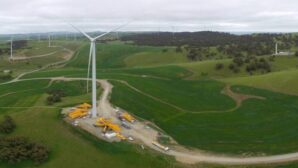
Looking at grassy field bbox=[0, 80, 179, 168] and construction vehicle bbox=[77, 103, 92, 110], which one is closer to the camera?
grassy field bbox=[0, 80, 179, 168]

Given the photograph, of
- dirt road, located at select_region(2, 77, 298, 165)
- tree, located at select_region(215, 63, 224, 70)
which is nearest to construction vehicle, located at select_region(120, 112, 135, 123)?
dirt road, located at select_region(2, 77, 298, 165)

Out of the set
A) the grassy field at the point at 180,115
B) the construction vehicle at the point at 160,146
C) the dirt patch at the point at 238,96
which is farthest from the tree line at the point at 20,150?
the dirt patch at the point at 238,96

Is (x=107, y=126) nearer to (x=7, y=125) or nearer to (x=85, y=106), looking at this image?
(x=85, y=106)

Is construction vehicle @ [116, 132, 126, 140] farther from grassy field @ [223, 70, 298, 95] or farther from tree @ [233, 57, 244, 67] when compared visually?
tree @ [233, 57, 244, 67]

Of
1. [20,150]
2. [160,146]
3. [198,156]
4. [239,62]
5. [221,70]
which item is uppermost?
[239,62]

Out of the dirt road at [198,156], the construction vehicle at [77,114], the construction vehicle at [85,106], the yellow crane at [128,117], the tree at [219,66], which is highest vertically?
the tree at [219,66]

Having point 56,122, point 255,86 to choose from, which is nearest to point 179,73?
point 255,86

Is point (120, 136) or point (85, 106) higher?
point (85, 106)

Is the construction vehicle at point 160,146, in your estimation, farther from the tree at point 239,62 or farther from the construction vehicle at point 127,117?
the tree at point 239,62

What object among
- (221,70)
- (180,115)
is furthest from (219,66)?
(180,115)

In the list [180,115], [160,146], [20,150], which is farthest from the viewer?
[180,115]

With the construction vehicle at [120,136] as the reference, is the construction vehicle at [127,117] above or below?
above

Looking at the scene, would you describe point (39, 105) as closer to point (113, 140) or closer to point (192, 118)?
point (113, 140)
